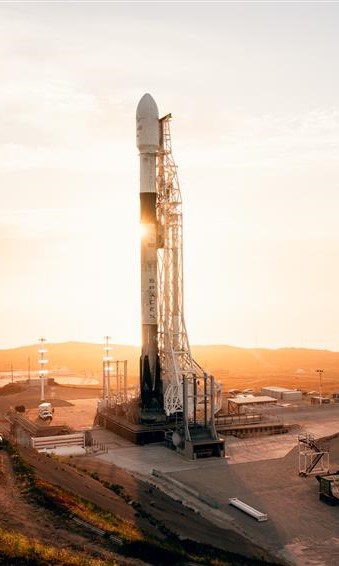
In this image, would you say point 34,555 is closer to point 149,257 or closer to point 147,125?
point 149,257

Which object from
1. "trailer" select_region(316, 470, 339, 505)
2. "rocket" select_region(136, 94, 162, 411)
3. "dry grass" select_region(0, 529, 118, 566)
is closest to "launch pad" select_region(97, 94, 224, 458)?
"rocket" select_region(136, 94, 162, 411)

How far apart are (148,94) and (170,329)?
27.7 meters

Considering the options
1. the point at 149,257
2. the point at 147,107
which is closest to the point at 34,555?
the point at 149,257

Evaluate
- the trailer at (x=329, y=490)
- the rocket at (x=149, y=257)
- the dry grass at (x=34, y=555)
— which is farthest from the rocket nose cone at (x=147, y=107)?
the dry grass at (x=34, y=555)

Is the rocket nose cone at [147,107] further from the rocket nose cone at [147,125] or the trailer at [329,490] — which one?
the trailer at [329,490]

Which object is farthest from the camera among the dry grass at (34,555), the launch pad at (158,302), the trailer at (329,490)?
the launch pad at (158,302)

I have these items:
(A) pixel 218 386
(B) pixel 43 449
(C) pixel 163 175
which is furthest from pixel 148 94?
(B) pixel 43 449

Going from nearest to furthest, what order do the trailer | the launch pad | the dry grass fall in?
the dry grass < the trailer < the launch pad

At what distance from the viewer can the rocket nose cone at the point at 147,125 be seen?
69500 millimetres

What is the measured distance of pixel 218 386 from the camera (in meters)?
67.6

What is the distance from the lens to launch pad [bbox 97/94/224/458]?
67.1m

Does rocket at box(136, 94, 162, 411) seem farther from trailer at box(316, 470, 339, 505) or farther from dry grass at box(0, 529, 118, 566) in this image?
dry grass at box(0, 529, 118, 566)

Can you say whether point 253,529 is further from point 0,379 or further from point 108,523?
point 0,379

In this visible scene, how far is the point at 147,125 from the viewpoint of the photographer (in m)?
69.7
